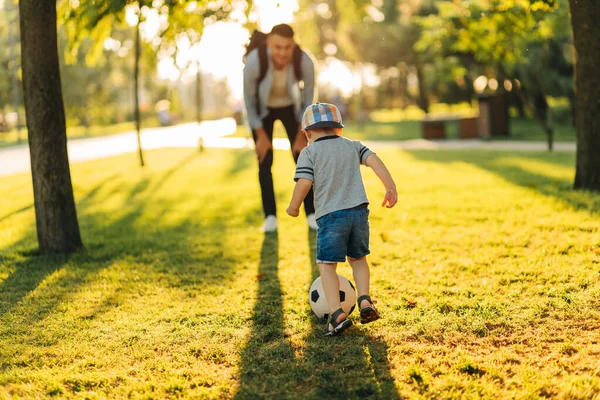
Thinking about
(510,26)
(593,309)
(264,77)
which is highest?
(510,26)

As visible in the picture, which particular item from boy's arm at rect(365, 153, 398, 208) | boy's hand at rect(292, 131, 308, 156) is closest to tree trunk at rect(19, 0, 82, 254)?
boy's hand at rect(292, 131, 308, 156)

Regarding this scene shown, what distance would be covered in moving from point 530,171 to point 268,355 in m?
9.11

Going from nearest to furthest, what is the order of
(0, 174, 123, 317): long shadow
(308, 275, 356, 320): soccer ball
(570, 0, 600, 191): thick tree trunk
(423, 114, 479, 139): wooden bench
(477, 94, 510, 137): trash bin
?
(308, 275, 356, 320): soccer ball, (0, 174, 123, 317): long shadow, (570, 0, 600, 191): thick tree trunk, (477, 94, 510, 137): trash bin, (423, 114, 479, 139): wooden bench

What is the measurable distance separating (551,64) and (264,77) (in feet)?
62.1

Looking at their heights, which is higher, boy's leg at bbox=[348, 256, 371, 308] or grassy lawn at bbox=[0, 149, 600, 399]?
boy's leg at bbox=[348, 256, 371, 308]

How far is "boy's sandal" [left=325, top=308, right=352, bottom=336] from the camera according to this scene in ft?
13.4

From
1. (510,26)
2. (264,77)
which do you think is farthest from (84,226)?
(510,26)

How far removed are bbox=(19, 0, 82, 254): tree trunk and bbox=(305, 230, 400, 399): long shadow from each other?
335 centimetres

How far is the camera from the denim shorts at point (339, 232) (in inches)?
163

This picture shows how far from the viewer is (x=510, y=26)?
11898 mm

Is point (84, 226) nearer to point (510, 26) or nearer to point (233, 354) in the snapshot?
point (233, 354)

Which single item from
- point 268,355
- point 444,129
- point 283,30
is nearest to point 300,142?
point 283,30

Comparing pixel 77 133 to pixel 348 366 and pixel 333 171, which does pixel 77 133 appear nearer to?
pixel 333 171

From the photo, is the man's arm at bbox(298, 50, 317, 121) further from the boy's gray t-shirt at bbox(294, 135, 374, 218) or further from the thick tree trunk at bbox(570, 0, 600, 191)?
the thick tree trunk at bbox(570, 0, 600, 191)
